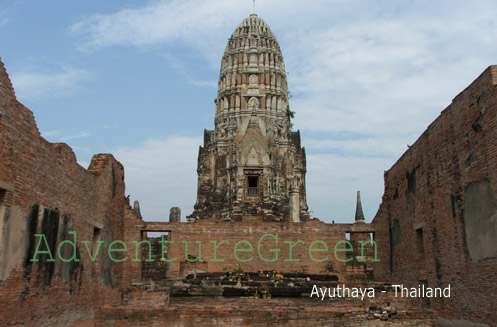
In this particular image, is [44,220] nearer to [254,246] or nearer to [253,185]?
[254,246]

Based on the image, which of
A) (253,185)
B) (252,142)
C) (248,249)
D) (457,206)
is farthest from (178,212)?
(457,206)

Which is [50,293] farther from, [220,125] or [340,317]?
[220,125]

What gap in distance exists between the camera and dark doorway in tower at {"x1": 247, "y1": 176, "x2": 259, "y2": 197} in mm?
36619

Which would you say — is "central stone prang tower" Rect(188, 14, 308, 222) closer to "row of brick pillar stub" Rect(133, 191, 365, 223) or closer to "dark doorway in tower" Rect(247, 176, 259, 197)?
"dark doorway in tower" Rect(247, 176, 259, 197)

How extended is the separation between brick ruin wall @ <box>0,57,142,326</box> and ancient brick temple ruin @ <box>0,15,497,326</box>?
39 millimetres

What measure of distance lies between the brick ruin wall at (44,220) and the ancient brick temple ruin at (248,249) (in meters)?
0.04

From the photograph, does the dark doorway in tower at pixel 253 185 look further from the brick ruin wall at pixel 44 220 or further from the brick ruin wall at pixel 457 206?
the brick ruin wall at pixel 44 220

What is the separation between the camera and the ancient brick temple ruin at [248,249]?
10.4 m

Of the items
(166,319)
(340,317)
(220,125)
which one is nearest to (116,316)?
(166,319)

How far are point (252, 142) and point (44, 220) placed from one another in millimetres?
25567

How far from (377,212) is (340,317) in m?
9.76

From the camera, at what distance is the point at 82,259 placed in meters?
14.2

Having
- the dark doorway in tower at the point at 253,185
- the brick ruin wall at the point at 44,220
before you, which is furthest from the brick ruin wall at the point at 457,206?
the dark doorway in tower at the point at 253,185

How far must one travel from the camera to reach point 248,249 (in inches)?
750
